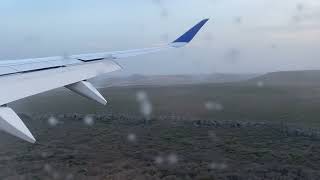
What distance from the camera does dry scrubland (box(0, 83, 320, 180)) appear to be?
1268 cm

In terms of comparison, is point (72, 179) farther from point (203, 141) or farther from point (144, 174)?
point (203, 141)

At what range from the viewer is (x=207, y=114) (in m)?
22.7

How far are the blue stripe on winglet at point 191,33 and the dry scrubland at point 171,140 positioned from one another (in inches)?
159

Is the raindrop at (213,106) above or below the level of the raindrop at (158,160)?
above

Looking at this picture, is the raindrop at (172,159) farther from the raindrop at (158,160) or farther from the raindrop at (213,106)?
the raindrop at (213,106)

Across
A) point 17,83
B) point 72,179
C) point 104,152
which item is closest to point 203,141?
point 104,152

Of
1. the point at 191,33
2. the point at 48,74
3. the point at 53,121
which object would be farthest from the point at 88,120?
the point at 48,74

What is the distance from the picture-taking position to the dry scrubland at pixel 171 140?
1268 centimetres

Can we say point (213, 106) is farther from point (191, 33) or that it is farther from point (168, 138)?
point (191, 33)

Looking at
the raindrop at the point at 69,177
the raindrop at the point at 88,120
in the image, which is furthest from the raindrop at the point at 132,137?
the raindrop at the point at 69,177

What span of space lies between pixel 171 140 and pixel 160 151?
6.71ft

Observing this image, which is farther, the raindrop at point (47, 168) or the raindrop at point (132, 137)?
the raindrop at point (132, 137)

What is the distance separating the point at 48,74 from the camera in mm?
8406

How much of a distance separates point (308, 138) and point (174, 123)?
668cm
